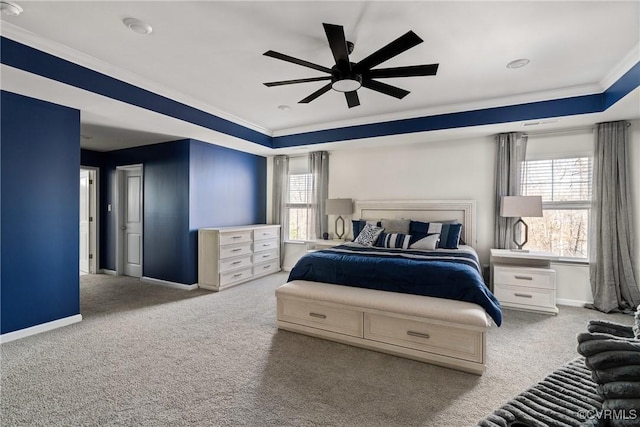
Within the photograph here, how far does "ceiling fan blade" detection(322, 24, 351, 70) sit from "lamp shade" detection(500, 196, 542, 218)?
2996 mm

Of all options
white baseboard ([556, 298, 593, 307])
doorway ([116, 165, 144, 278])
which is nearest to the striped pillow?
white baseboard ([556, 298, 593, 307])

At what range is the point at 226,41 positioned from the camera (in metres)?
2.58

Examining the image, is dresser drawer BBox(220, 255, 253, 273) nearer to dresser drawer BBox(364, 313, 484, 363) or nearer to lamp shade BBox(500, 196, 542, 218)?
dresser drawer BBox(364, 313, 484, 363)

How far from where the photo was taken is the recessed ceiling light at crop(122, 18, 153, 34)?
229 centimetres

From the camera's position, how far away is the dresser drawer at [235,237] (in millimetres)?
4695

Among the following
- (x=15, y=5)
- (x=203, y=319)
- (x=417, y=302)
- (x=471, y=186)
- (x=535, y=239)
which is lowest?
(x=203, y=319)

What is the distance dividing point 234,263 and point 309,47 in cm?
350

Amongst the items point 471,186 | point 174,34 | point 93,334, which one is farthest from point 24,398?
point 471,186

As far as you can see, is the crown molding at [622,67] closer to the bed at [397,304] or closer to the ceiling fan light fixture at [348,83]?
the bed at [397,304]

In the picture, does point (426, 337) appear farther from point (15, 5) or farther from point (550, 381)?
point (15, 5)

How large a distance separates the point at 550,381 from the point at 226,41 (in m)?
3.13

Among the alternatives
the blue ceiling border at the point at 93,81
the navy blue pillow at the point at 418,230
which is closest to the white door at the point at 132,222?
the blue ceiling border at the point at 93,81

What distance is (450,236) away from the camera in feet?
14.1

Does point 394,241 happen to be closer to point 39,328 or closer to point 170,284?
point 170,284
